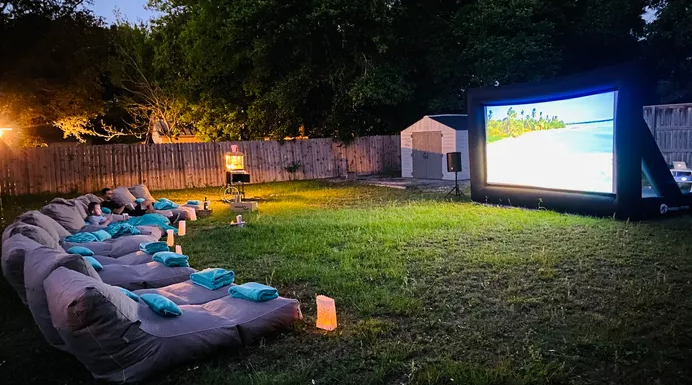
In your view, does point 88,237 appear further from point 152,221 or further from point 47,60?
point 47,60

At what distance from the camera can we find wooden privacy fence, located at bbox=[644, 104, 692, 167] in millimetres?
14375

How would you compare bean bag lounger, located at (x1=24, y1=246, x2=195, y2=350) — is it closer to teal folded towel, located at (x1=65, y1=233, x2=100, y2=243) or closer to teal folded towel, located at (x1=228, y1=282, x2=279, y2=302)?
teal folded towel, located at (x1=228, y1=282, x2=279, y2=302)

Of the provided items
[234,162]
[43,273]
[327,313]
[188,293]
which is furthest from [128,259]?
[234,162]

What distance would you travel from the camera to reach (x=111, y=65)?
68.8 ft

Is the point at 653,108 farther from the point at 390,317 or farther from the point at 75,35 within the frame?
the point at 75,35

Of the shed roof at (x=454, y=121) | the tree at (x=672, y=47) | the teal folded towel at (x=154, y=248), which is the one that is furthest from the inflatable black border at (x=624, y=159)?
the tree at (x=672, y=47)

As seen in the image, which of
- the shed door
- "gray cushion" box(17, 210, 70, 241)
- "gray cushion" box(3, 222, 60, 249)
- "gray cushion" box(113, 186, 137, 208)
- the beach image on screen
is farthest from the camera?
the shed door

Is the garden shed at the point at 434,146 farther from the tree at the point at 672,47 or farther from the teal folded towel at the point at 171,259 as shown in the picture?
the teal folded towel at the point at 171,259

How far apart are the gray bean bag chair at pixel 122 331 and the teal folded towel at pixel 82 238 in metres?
3.34

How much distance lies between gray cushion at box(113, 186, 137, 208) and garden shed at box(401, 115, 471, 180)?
33.0ft

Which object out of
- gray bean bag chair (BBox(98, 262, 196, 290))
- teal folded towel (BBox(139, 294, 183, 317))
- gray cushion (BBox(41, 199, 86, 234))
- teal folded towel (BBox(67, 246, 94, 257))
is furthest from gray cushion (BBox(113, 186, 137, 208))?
teal folded towel (BBox(139, 294, 183, 317))

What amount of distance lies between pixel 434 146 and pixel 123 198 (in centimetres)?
1045

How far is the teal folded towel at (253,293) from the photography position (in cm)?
418

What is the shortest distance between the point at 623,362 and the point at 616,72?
21.3 feet
